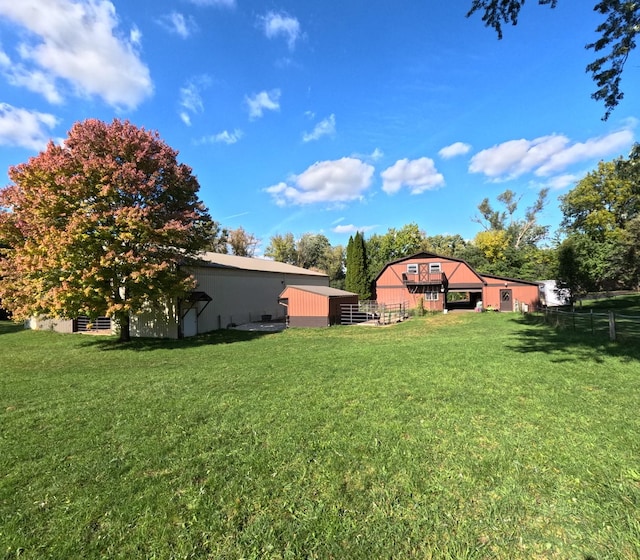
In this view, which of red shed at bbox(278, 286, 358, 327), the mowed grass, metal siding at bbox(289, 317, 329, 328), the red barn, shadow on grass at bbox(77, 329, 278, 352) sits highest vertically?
the red barn

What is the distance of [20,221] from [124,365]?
9408 millimetres

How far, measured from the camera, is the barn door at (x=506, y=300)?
3156 cm

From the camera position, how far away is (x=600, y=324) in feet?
54.2

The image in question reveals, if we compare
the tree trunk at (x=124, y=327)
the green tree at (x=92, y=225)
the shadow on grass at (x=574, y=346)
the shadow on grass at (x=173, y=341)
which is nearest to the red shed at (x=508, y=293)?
the shadow on grass at (x=574, y=346)

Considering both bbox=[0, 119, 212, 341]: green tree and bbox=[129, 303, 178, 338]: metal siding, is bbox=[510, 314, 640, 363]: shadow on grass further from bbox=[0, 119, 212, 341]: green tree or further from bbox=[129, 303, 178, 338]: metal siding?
bbox=[129, 303, 178, 338]: metal siding

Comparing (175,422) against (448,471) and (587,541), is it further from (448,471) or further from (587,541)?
(587,541)

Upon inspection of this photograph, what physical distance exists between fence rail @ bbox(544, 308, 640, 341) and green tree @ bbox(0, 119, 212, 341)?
17.3 meters

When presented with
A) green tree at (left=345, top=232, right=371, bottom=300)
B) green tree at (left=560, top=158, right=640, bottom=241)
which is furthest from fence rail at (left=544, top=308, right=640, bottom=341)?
green tree at (left=560, top=158, right=640, bottom=241)

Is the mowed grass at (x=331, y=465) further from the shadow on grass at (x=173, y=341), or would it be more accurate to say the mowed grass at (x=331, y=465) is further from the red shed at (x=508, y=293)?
the red shed at (x=508, y=293)

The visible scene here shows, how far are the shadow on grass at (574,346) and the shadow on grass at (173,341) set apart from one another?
13144mm

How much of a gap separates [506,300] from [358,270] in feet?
50.0

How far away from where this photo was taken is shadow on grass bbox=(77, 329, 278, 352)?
16531 millimetres

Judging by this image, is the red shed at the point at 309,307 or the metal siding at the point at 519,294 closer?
the red shed at the point at 309,307

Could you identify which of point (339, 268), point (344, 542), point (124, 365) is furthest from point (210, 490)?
point (339, 268)
